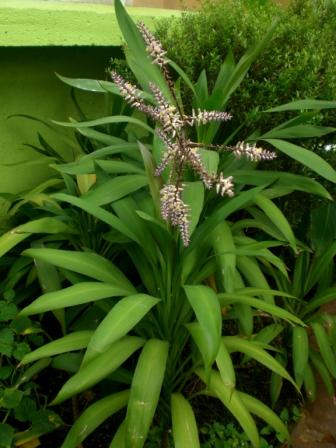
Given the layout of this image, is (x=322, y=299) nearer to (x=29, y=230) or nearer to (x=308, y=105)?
(x=308, y=105)

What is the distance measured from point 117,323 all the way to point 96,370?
213 millimetres

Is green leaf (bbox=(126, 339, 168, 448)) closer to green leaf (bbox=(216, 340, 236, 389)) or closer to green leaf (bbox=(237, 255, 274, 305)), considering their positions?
green leaf (bbox=(216, 340, 236, 389))

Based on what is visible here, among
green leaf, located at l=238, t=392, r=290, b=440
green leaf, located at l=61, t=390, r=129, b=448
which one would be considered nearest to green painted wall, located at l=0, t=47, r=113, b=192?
green leaf, located at l=61, t=390, r=129, b=448

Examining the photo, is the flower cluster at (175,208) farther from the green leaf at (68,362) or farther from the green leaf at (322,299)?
the green leaf at (322,299)

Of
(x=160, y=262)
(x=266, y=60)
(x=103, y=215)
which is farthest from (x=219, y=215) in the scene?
(x=266, y=60)

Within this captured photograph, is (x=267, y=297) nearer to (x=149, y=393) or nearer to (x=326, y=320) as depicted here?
(x=326, y=320)

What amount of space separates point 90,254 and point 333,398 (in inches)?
49.7

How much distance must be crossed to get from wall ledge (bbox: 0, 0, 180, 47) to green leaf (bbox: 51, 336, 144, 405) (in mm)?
1413

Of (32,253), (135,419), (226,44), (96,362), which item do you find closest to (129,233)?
(32,253)

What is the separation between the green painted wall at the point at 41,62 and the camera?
8.09ft

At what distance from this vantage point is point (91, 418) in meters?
1.78

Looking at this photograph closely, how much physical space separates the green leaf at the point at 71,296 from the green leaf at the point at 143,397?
0.73 feet

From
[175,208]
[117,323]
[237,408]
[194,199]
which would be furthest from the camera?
[194,199]

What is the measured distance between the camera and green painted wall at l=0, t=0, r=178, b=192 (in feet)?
8.09
